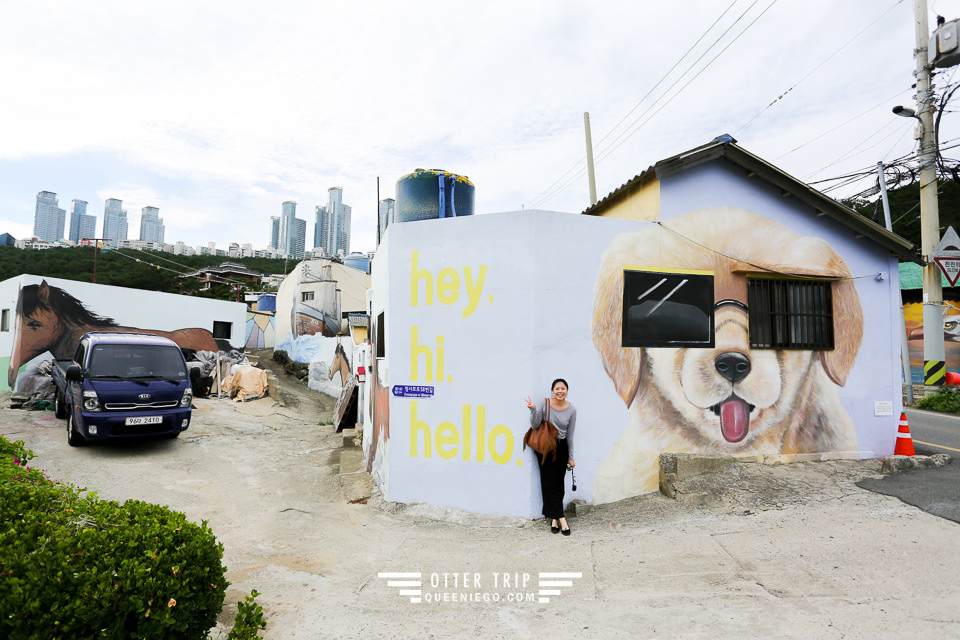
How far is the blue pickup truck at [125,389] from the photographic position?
27.2 feet

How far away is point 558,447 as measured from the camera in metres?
5.76

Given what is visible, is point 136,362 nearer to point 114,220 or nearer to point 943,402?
point 943,402

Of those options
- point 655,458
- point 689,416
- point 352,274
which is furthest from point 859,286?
point 352,274

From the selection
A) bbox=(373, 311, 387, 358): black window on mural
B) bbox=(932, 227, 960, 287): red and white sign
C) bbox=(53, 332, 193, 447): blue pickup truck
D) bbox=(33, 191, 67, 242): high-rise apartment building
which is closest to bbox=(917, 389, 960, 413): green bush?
bbox=(932, 227, 960, 287): red and white sign

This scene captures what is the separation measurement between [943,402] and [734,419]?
10.7 metres

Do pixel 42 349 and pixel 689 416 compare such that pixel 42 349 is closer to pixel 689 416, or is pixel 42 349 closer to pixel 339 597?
pixel 339 597

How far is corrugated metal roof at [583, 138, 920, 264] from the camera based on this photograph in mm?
6574

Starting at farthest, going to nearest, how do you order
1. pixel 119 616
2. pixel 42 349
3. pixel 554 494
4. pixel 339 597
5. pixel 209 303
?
pixel 209 303 → pixel 42 349 → pixel 554 494 → pixel 339 597 → pixel 119 616

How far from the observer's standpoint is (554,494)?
5734 millimetres

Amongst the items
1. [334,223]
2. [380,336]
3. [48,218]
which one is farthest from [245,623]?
[48,218]

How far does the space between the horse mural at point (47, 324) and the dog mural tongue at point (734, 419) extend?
1782 cm

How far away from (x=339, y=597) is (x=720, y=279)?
608 cm

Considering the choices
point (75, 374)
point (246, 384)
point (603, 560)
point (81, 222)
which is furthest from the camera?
point (81, 222)

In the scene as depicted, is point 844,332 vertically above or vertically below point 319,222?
below
